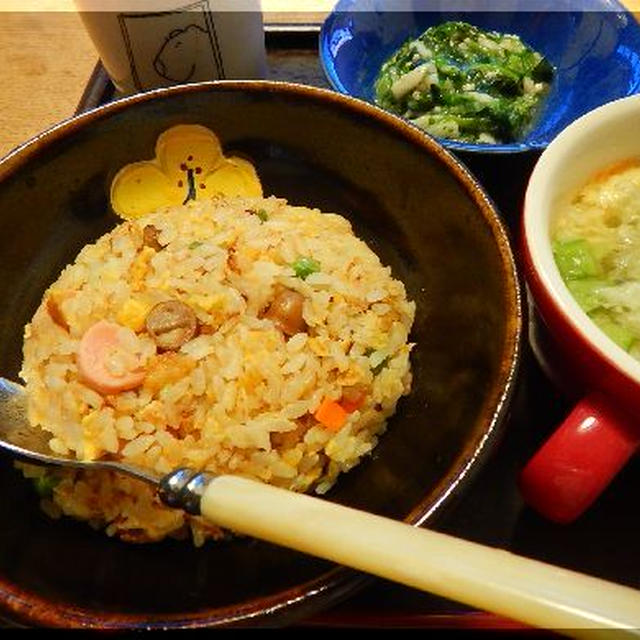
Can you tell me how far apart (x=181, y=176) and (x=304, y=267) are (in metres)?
→ 0.49

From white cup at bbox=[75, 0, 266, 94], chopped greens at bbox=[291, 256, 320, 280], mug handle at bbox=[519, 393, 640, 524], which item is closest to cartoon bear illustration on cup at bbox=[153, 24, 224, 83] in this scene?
white cup at bbox=[75, 0, 266, 94]

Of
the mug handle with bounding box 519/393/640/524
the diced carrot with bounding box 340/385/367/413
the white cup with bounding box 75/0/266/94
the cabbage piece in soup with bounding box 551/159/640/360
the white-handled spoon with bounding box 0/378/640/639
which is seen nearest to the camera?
the white-handled spoon with bounding box 0/378/640/639

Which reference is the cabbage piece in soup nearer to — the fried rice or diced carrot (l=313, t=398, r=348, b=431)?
the fried rice

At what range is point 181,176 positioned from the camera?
184 centimetres

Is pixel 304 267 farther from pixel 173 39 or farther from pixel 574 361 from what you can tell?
pixel 173 39

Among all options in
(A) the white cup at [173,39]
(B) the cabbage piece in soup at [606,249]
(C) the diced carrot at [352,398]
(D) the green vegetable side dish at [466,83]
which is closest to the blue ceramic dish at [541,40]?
(D) the green vegetable side dish at [466,83]

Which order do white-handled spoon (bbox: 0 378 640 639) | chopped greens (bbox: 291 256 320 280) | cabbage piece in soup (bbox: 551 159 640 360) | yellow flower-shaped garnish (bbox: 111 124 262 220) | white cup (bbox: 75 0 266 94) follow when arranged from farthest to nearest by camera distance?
white cup (bbox: 75 0 266 94)
yellow flower-shaped garnish (bbox: 111 124 262 220)
chopped greens (bbox: 291 256 320 280)
cabbage piece in soup (bbox: 551 159 640 360)
white-handled spoon (bbox: 0 378 640 639)

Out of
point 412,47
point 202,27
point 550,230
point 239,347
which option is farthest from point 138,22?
point 550,230

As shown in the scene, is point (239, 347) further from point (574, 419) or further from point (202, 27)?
point (202, 27)

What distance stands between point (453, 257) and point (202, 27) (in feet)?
3.38

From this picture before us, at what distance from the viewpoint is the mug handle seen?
1.11m

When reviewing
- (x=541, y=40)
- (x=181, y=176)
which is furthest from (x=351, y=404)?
(x=541, y=40)

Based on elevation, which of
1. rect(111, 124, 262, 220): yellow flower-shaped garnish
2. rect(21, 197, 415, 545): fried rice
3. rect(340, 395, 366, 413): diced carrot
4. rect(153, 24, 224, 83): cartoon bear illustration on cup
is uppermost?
rect(153, 24, 224, 83): cartoon bear illustration on cup

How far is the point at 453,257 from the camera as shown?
1.54 m
